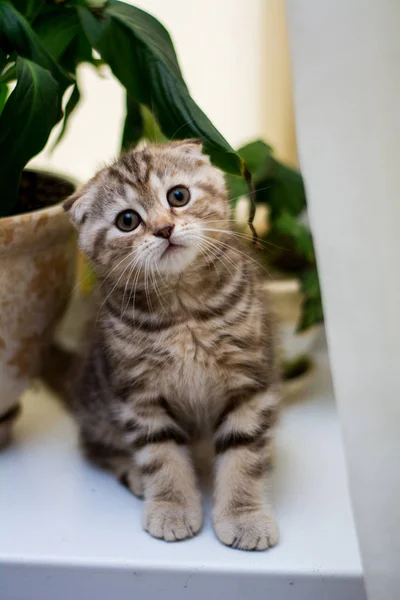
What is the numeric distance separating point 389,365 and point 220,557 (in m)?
0.32

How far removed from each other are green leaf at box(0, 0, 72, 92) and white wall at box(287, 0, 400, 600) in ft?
1.19

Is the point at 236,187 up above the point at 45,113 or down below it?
below

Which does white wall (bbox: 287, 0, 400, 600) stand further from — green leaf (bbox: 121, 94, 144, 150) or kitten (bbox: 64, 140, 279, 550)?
green leaf (bbox: 121, 94, 144, 150)

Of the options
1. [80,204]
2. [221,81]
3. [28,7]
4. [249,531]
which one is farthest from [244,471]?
Result: [221,81]

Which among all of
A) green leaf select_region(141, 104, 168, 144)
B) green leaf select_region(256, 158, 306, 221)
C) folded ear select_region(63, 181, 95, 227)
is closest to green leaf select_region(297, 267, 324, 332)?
green leaf select_region(256, 158, 306, 221)

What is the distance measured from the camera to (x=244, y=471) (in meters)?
0.88

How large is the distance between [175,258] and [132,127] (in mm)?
391

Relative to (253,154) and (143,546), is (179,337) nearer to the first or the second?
(143,546)

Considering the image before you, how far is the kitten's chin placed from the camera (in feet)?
2.70

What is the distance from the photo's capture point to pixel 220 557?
2.65ft

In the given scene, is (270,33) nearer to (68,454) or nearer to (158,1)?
(158,1)

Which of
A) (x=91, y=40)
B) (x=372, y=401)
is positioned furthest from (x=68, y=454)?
(x=91, y=40)

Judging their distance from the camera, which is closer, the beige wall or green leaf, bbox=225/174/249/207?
green leaf, bbox=225/174/249/207

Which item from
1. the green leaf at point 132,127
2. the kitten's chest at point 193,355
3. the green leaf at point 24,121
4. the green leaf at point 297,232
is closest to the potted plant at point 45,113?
the green leaf at point 24,121
